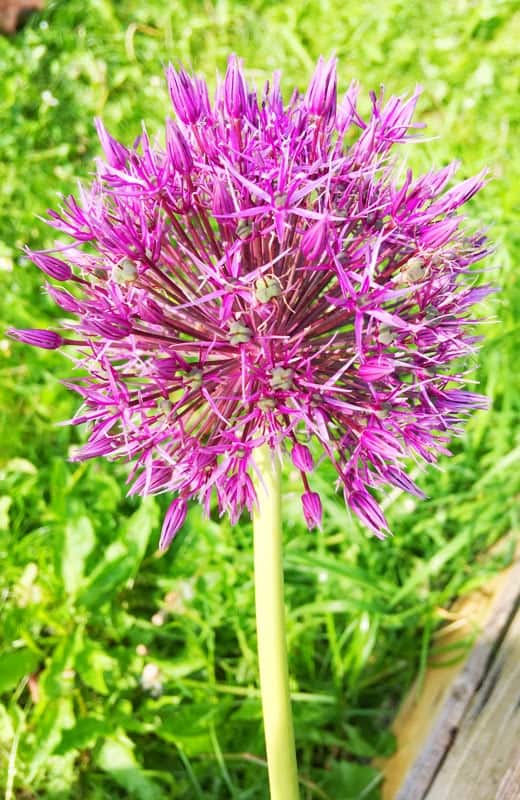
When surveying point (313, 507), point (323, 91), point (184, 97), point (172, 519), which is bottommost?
point (172, 519)

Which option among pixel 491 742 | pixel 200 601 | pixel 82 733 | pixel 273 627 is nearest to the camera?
pixel 273 627

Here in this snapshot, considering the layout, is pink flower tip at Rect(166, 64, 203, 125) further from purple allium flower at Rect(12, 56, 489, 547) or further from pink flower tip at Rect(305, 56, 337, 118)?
pink flower tip at Rect(305, 56, 337, 118)

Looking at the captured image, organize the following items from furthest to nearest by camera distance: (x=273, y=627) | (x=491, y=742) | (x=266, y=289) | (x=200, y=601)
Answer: (x=200, y=601)
(x=491, y=742)
(x=273, y=627)
(x=266, y=289)

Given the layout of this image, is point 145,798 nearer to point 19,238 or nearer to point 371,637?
point 371,637

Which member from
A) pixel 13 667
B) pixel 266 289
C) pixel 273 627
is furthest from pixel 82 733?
pixel 266 289

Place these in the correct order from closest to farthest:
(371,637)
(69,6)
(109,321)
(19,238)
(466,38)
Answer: (109,321) < (371,637) < (19,238) < (466,38) < (69,6)

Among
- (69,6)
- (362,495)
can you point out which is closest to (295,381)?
(362,495)

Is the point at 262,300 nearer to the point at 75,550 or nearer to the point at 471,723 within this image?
the point at 471,723
